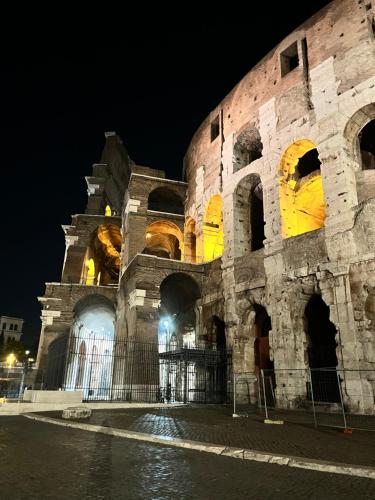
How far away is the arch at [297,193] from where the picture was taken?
48.2 ft

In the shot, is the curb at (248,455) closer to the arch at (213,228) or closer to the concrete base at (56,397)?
the concrete base at (56,397)

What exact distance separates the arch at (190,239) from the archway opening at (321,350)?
835 cm

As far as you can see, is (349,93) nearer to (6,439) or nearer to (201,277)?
(201,277)

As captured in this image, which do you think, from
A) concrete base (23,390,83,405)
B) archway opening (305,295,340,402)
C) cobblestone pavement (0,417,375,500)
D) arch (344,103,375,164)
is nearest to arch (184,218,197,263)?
archway opening (305,295,340,402)

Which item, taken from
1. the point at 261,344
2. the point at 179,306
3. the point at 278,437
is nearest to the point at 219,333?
the point at 261,344

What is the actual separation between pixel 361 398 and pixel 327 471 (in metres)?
6.96

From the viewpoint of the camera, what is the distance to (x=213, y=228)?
20.0 meters

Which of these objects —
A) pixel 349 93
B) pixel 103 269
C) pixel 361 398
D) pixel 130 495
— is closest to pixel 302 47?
pixel 349 93

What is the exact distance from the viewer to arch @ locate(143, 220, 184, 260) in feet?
73.6

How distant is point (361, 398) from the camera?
1029cm

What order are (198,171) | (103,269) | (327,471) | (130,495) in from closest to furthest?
(130,495) → (327,471) → (198,171) → (103,269)

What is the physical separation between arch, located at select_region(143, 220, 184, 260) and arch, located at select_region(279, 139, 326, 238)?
25.2ft

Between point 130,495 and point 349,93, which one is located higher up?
point 349,93

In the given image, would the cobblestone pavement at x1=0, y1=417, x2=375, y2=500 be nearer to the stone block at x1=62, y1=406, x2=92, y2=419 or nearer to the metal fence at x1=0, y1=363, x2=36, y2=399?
the stone block at x1=62, y1=406, x2=92, y2=419
